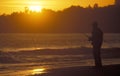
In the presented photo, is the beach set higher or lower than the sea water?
lower

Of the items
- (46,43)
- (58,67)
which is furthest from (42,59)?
(46,43)

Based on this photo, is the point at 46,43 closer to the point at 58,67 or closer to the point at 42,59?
the point at 42,59

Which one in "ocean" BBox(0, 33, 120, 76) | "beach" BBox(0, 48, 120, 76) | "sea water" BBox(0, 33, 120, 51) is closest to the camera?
"beach" BBox(0, 48, 120, 76)

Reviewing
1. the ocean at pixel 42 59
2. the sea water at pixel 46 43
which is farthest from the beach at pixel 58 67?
the sea water at pixel 46 43

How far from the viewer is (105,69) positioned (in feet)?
59.5

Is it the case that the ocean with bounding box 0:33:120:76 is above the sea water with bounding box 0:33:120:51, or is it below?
below

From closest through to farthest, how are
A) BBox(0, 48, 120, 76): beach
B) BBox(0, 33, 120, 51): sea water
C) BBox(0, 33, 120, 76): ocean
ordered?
BBox(0, 48, 120, 76): beach, BBox(0, 33, 120, 76): ocean, BBox(0, 33, 120, 51): sea water

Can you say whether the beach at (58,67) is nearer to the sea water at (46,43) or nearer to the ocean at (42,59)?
the ocean at (42,59)

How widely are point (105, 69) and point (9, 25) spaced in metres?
183

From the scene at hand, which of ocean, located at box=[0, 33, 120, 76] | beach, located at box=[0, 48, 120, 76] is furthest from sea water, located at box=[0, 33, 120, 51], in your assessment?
beach, located at box=[0, 48, 120, 76]

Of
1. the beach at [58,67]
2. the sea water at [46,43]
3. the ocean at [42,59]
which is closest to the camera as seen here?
the beach at [58,67]

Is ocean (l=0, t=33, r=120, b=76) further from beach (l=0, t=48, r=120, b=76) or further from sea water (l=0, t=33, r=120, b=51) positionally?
sea water (l=0, t=33, r=120, b=51)

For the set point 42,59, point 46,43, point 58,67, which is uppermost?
point 46,43

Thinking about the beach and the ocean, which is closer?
the beach
